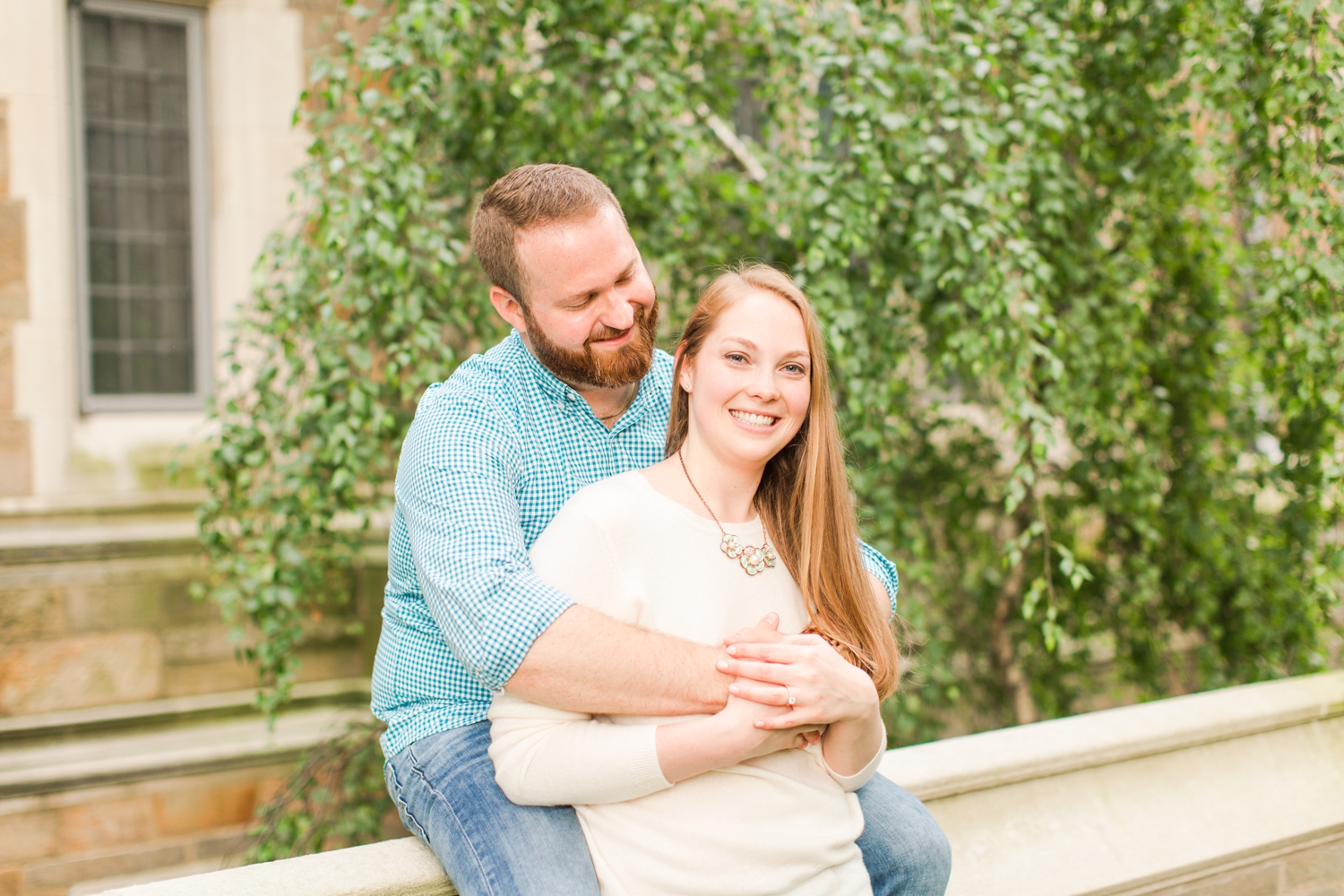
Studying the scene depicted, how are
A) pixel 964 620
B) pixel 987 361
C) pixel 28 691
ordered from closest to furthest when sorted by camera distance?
pixel 987 361 → pixel 28 691 → pixel 964 620

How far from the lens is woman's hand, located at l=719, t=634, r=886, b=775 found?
4.53ft

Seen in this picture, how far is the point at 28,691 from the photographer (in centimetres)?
327

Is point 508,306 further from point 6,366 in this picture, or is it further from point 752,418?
point 6,366

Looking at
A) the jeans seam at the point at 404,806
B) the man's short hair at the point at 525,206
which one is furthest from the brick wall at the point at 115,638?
the man's short hair at the point at 525,206

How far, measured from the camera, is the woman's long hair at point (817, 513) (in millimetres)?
1576

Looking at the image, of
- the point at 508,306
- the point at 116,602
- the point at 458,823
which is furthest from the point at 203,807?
the point at 508,306

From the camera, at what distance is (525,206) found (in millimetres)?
1814

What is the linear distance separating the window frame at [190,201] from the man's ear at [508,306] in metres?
2.09

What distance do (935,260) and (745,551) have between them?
160cm

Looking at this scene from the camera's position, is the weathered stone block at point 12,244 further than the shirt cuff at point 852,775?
Yes

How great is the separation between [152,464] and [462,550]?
2660 mm

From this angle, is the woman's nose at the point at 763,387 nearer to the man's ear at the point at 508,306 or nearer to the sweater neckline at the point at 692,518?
the sweater neckline at the point at 692,518

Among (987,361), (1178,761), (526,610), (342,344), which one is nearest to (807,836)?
(526,610)

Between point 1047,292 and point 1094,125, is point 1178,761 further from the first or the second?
point 1094,125
